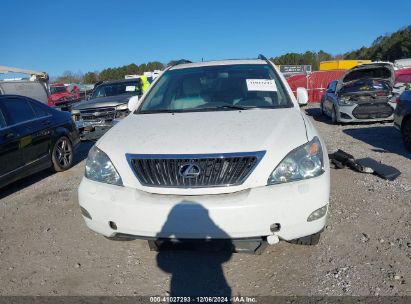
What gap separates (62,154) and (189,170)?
4.94 meters

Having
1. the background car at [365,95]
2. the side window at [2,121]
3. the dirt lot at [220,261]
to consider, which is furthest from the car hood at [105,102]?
the background car at [365,95]

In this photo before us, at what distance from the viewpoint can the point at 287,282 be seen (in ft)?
9.09

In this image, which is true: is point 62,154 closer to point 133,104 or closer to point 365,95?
point 133,104

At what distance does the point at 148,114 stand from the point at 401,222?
111 inches

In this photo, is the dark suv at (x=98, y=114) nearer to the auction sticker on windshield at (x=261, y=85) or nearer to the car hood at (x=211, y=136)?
the auction sticker on windshield at (x=261, y=85)

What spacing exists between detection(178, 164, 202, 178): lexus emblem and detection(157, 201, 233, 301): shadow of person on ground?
0.20m

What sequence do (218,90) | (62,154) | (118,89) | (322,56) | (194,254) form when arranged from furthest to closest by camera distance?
(322,56)
(118,89)
(62,154)
(218,90)
(194,254)

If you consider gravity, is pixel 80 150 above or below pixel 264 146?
below

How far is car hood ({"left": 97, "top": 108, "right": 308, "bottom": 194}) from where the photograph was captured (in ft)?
8.45

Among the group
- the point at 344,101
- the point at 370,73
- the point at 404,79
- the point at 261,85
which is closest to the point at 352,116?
the point at 344,101

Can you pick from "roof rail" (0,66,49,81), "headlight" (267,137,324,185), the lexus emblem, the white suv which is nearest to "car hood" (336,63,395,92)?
the white suv

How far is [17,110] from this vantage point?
5.81m

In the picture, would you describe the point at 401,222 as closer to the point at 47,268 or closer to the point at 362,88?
the point at 47,268

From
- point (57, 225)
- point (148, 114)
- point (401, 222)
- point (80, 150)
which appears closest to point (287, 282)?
point (401, 222)
